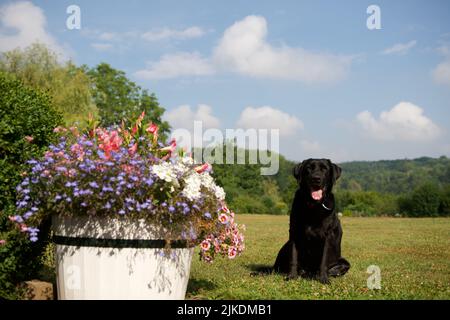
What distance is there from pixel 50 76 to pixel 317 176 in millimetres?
27204

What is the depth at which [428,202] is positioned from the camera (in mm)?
31250

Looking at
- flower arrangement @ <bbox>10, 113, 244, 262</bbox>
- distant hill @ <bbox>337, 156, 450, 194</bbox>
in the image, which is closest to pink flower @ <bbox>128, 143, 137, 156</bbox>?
flower arrangement @ <bbox>10, 113, 244, 262</bbox>

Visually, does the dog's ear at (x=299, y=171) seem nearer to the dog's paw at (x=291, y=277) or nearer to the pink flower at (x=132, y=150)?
the dog's paw at (x=291, y=277)

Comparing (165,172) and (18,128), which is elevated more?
(18,128)

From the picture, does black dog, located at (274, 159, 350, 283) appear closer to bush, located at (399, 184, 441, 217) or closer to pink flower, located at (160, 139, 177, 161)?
pink flower, located at (160, 139, 177, 161)

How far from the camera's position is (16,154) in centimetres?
474

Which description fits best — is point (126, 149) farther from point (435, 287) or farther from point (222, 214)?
point (435, 287)

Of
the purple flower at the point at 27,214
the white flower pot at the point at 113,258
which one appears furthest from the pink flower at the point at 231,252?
the purple flower at the point at 27,214

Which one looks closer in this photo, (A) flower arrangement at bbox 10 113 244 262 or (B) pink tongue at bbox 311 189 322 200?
(A) flower arrangement at bbox 10 113 244 262

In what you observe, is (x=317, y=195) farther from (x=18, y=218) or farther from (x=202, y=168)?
(x=18, y=218)

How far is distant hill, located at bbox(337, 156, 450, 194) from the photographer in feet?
236

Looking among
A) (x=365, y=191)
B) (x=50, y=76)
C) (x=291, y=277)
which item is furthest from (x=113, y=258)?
(x=365, y=191)

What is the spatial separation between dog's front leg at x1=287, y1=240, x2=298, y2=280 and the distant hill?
52.9 metres

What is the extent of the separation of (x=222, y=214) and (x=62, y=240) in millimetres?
1472
